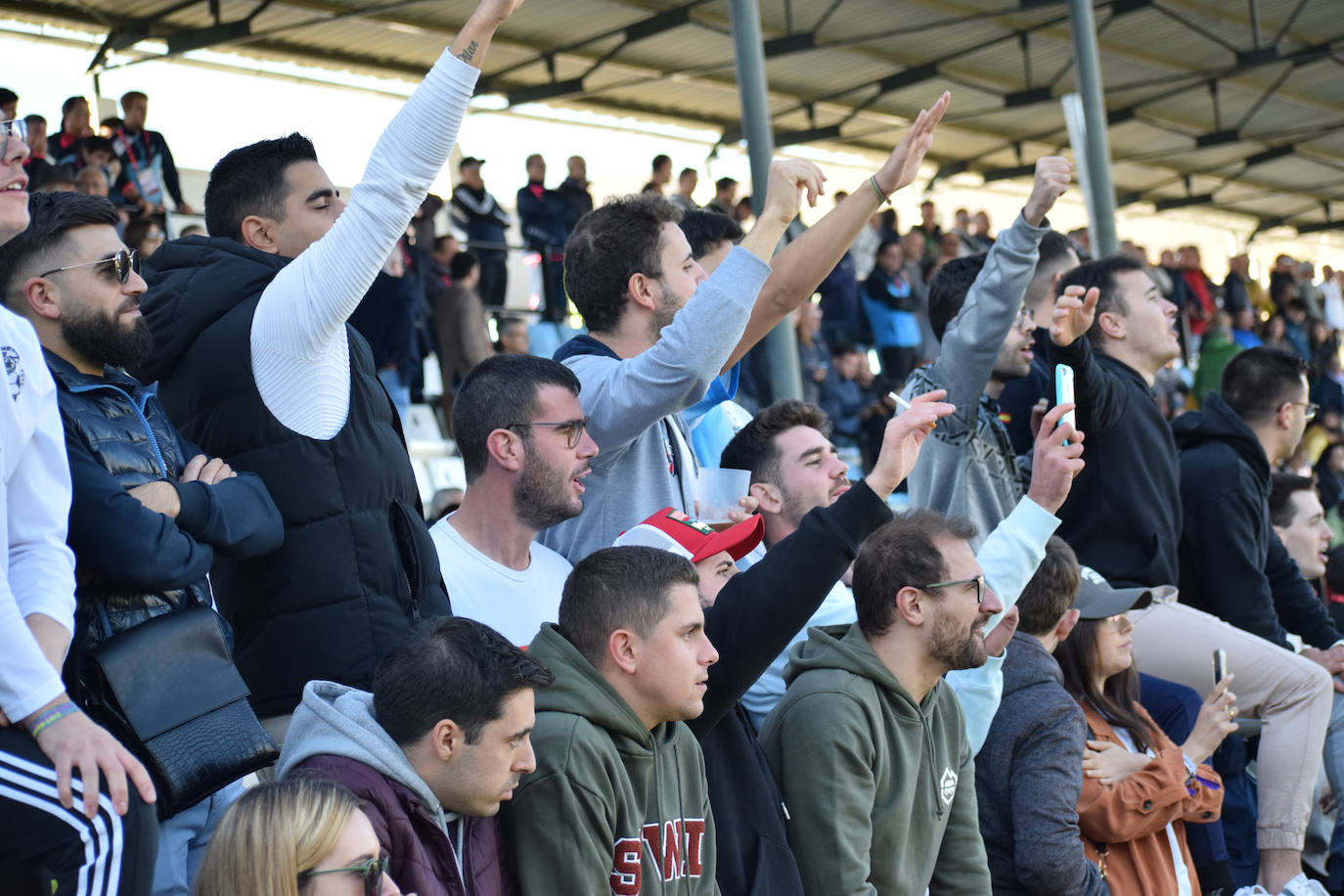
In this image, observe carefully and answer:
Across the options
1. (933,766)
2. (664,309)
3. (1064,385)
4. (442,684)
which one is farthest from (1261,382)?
(442,684)

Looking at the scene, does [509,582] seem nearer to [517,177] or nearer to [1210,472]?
[1210,472]

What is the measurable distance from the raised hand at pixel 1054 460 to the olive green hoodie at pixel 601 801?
1254mm

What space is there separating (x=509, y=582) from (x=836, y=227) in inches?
47.2

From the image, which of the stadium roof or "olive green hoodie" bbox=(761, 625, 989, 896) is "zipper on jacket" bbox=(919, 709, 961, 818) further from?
the stadium roof

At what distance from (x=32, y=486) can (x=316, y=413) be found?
617 mm

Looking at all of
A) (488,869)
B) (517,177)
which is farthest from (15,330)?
(517,177)

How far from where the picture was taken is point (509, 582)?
3.18 metres

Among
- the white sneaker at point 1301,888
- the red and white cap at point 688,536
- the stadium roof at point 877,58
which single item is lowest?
the white sneaker at point 1301,888

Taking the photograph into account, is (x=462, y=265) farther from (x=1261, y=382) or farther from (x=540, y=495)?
(x=540, y=495)

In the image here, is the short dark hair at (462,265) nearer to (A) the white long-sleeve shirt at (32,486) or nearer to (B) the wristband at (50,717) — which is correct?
(A) the white long-sleeve shirt at (32,486)

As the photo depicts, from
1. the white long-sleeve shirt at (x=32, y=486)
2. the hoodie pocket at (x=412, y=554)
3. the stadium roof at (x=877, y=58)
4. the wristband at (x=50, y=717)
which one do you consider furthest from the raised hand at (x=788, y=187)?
the stadium roof at (x=877, y=58)

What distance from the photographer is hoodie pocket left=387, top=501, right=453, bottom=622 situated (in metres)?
2.79

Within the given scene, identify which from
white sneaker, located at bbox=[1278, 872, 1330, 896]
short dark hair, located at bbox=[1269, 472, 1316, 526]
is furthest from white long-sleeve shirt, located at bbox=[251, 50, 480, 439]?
short dark hair, located at bbox=[1269, 472, 1316, 526]

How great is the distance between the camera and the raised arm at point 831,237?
11.9 ft
